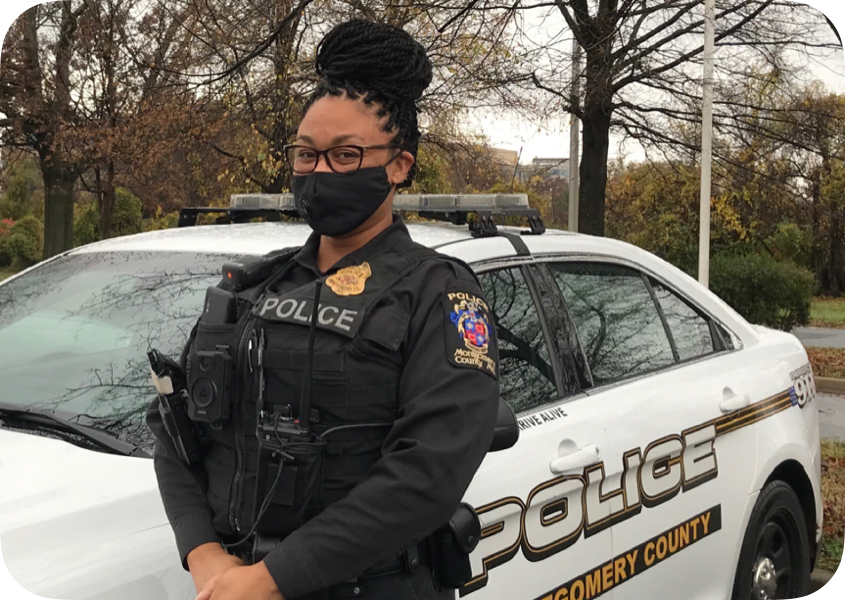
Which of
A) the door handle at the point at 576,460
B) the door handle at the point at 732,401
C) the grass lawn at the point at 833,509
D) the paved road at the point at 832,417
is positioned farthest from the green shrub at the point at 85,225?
the door handle at the point at 576,460

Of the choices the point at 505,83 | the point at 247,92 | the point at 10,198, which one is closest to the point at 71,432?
the point at 505,83

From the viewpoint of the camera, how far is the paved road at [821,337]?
14492 millimetres

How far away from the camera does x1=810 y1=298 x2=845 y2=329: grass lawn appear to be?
18245 mm

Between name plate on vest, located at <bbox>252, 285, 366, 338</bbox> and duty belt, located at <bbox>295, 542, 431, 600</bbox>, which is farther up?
name plate on vest, located at <bbox>252, 285, 366, 338</bbox>

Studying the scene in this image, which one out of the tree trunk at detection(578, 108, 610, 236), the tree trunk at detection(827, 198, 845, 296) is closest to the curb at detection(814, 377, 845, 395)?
the tree trunk at detection(578, 108, 610, 236)

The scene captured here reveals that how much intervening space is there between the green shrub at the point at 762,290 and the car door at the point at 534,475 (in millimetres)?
11431

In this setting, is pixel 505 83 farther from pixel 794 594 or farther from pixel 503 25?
pixel 794 594

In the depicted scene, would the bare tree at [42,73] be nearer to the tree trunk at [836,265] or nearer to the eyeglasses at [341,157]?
the eyeglasses at [341,157]

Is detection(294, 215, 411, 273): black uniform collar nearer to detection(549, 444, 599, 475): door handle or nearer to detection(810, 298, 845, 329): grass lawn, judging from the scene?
detection(549, 444, 599, 475): door handle

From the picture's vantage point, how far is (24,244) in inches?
1089

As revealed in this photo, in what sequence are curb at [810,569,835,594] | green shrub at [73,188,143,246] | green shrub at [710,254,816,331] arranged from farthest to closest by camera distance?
green shrub at [73,188,143,246] < green shrub at [710,254,816,331] < curb at [810,569,835,594]

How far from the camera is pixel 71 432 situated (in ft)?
6.86

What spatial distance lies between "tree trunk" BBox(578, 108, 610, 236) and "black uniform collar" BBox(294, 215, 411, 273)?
24.3 feet

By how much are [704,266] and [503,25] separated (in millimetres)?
A: 4967
